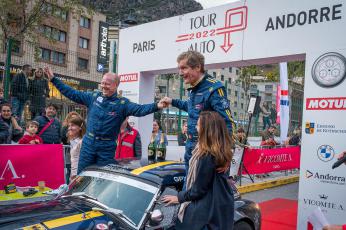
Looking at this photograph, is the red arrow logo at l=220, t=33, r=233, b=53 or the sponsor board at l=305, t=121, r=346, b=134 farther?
the red arrow logo at l=220, t=33, r=233, b=53

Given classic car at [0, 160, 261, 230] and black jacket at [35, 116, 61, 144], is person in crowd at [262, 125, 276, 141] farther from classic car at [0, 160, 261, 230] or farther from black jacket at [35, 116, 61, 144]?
classic car at [0, 160, 261, 230]

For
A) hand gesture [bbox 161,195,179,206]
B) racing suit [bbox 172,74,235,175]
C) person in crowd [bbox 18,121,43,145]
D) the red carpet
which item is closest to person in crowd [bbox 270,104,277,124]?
the red carpet

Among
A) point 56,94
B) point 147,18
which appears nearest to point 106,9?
point 147,18

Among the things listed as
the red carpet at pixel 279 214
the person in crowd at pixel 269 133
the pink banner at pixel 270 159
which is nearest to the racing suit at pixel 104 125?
the red carpet at pixel 279 214

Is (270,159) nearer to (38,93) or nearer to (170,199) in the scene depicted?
(38,93)

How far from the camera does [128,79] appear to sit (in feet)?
28.1

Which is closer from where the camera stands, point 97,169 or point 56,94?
point 97,169

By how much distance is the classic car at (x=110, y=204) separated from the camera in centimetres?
271

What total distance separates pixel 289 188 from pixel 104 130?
776cm

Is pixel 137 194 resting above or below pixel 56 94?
below

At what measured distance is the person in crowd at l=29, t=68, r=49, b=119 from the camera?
8.87 meters

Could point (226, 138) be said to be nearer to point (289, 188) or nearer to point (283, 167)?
point (289, 188)

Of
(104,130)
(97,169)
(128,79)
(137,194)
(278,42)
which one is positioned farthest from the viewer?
(128,79)

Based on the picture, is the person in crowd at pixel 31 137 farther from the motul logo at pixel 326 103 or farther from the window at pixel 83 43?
the window at pixel 83 43
